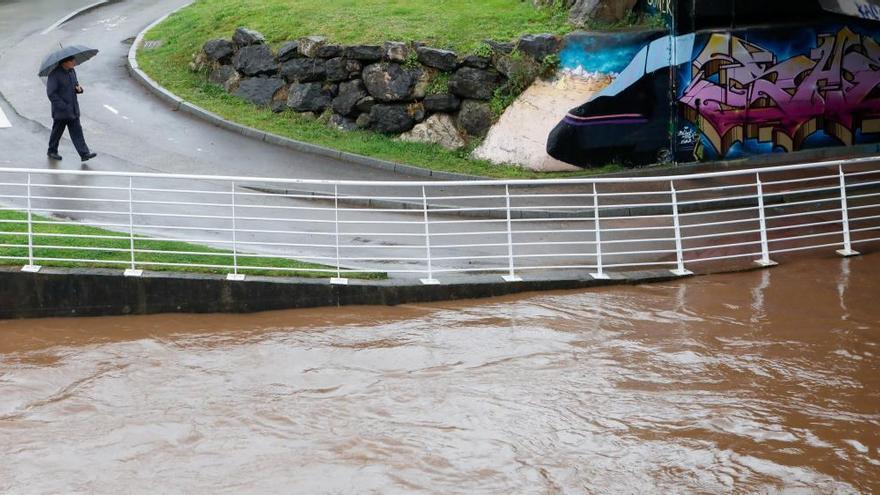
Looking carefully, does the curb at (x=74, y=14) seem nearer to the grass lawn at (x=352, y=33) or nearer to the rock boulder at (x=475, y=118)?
the grass lawn at (x=352, y=33)

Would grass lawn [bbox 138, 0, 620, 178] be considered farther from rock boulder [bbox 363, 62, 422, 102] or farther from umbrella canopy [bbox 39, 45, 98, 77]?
umbrella canopy [bbox 39, 45, 98, 77]

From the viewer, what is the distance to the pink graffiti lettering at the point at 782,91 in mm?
19781

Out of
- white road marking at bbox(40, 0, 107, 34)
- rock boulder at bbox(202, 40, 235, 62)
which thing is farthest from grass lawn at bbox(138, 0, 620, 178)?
white road marking at bbox(40, 0, 107, 34)

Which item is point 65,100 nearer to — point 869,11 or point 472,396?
point 472,396

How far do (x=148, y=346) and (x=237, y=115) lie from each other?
1070 centimetres

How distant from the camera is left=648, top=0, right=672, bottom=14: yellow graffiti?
779 inches

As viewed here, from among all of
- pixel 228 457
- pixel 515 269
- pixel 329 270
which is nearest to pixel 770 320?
pixel 515 269

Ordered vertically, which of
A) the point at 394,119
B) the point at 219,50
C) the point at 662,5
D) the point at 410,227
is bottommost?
the point at 410,227

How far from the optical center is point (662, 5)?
20125 millimetres

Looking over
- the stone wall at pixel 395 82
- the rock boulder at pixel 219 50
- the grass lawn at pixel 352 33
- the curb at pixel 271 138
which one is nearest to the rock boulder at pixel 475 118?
the stone wall at pixel 395 82

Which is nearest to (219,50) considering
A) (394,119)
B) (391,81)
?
(391,81)

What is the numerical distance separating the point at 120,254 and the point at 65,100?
220 inches

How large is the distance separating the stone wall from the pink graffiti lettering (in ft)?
9.60

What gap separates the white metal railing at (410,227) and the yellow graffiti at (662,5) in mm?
3308
